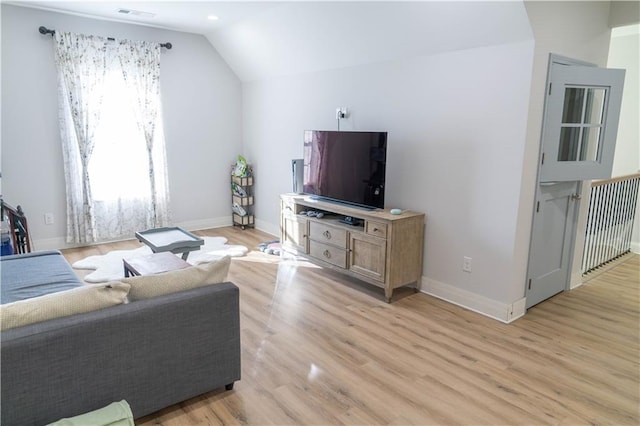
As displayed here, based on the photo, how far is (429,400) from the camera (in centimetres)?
236

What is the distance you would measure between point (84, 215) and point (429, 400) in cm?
457

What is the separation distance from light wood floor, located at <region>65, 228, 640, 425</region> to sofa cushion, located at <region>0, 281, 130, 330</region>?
70 cm

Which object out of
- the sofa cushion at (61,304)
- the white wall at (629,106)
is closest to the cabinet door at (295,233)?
the sofa cushion at (61,304)

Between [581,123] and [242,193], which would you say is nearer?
[581,123]

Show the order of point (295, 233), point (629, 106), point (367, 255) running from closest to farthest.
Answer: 1. point (367, 255)
2. point (295, 233)
3. point (629, 106)

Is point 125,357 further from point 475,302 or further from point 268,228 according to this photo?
point 268,228

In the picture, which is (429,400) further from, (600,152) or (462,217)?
(600,152)

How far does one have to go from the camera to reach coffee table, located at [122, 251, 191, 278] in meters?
2.92

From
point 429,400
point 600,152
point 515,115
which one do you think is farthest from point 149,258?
point 600,152

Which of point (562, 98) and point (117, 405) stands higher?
point (562, 98)

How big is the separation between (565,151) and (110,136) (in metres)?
4.98

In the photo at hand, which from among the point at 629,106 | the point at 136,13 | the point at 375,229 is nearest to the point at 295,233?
the point at 375,229

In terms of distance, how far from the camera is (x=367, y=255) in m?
3.80

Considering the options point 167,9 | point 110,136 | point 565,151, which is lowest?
point 565,151
